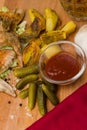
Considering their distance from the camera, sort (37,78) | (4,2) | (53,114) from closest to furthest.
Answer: (53,114), (37,78), (4,2)

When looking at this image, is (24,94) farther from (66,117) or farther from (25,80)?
(66,117)

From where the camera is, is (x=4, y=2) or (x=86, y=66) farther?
(x=4, y=2)

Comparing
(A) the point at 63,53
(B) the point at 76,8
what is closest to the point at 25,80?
(A) the point at 63,53

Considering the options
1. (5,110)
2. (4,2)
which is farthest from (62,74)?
(4,2)

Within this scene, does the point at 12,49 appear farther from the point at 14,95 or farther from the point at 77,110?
the point at 77,110

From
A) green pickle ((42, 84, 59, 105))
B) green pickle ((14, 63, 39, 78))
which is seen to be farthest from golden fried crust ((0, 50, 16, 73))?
green pickle ((42, 84, 59, 105))
